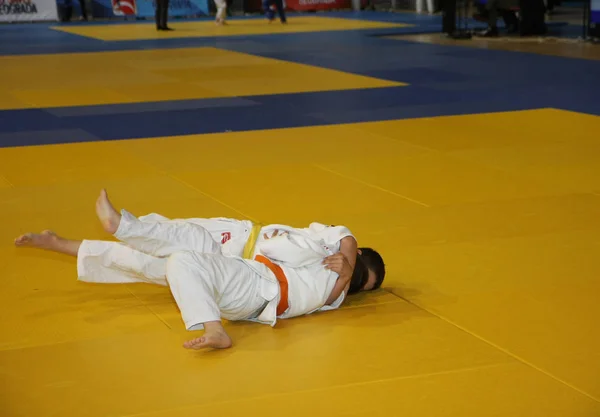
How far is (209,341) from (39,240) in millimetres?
1516

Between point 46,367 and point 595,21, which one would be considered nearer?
point 46,367

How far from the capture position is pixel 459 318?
534 cm

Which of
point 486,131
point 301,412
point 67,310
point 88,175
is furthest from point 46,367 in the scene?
point 486,131

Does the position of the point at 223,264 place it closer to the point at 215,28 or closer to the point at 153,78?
the point at 153,78

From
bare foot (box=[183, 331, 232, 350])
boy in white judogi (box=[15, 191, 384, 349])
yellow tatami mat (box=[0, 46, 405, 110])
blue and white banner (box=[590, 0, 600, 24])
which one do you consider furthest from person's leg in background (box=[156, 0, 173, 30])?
bare foot (box=[183, 331, 232, 350])

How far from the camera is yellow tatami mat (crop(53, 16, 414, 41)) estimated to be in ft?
82.2

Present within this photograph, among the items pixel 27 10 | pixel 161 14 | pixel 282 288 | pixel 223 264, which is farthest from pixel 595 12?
pixel 27 10

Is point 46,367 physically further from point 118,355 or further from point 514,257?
point 514,257

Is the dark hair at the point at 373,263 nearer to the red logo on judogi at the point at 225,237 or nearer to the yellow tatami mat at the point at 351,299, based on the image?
the yellow tatami mat at the point at 351,299

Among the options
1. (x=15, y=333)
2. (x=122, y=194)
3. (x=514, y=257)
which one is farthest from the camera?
(x=122, y=194)

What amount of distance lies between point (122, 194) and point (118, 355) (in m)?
3.51

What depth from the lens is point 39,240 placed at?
5.77 meters

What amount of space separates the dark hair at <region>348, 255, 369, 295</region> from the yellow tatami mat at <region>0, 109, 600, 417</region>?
0.10 m

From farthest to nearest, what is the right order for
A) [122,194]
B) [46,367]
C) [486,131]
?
[486,131] → [122,194] → [46,367]
